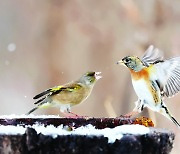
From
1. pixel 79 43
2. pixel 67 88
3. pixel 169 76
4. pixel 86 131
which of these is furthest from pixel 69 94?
pixel 79 43

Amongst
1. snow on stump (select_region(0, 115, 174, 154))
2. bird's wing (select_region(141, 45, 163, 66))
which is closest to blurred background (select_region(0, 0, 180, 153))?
bird's wing (select_region(141, 45, 163, 66))

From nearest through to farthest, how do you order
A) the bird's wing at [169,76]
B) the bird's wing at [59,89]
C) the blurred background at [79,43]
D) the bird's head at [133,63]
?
the bird's wing at [59,89], the bird's head at [133,63], the bird's wing at [169,76], the blurred background at [79,43]

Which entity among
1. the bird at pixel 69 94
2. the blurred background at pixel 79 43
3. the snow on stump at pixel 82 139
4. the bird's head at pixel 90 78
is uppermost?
the blurred background at pixel 79 43

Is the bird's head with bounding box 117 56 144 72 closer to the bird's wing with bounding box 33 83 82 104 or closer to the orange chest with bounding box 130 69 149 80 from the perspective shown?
the orange chest with bounding box 130 69 149 80

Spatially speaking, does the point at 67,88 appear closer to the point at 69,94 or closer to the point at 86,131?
the point at 69,94

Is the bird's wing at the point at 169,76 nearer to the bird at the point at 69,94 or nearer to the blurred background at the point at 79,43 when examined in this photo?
the bird at the point at 69,94

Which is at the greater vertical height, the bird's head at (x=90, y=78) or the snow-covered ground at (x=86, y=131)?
the bird's head at (x=90, y=78)

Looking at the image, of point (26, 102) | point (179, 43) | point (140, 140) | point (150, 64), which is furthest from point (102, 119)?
point (26, 102)

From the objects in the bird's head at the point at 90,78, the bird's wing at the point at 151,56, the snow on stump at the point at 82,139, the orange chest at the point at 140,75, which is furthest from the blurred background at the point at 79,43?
the snow on stump at the point at 82,139

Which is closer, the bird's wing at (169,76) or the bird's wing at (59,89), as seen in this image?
→ the bird's wing at (59,89)
